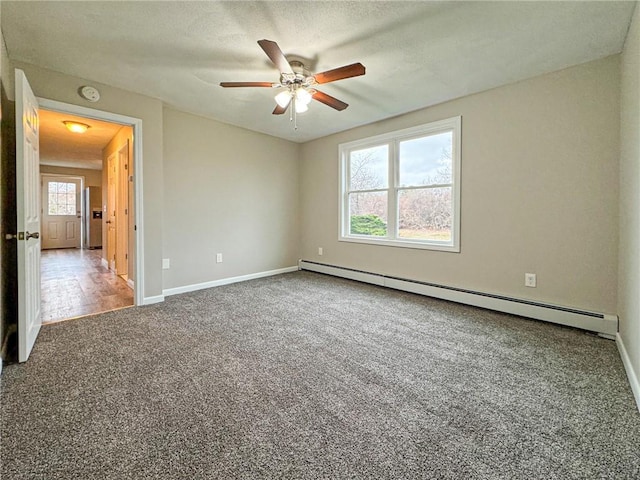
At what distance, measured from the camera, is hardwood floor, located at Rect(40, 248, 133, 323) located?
3.29 metres

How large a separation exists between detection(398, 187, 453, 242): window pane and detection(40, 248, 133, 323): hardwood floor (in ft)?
11.9

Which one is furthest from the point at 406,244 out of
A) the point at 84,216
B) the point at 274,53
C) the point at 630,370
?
the point at 84,216

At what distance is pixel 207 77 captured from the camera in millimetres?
2949

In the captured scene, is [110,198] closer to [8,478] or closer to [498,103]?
[8,478]

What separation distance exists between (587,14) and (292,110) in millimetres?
2876

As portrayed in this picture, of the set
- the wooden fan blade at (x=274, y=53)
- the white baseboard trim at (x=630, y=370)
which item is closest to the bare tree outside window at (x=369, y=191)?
the wooden fan blade at (x=274, y=53)

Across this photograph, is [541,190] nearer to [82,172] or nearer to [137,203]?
[137,203]

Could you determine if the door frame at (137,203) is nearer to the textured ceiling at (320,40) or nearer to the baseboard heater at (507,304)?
the textured ceiling at (320,40)

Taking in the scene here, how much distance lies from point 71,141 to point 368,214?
5.79m

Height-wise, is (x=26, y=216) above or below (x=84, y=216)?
below

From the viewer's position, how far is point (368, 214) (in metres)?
4.64

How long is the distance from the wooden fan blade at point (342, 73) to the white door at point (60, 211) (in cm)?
953

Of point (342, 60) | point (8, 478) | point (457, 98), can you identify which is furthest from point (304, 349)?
point (457, 98)

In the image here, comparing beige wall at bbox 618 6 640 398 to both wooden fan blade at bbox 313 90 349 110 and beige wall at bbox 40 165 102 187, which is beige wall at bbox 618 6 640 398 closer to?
wooden fan blade at bbox 313 90 349 110
